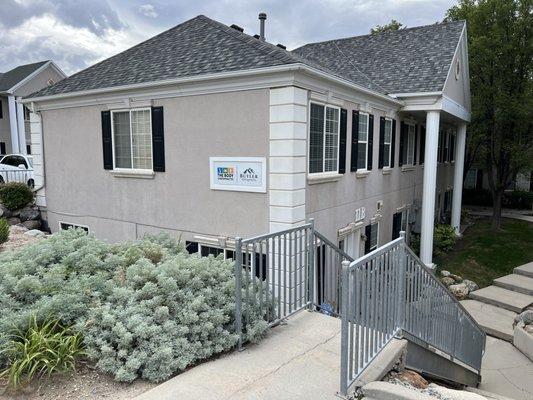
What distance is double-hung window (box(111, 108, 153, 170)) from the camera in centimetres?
919

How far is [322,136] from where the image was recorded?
825cm

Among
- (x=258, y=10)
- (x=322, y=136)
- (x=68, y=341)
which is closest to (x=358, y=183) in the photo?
(x=322, y=136)

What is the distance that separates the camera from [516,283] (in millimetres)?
11680

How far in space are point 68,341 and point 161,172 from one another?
5650 mm

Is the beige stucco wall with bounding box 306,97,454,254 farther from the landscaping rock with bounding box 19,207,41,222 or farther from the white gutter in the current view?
the landscaping rock with bounding box 19,207,41,222

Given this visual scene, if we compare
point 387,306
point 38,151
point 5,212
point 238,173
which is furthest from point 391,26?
point 387,306

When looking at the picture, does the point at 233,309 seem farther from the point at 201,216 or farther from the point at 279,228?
the point at 201,216

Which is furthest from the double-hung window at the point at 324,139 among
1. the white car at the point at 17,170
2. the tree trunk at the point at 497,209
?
the white car at the point at 17,170

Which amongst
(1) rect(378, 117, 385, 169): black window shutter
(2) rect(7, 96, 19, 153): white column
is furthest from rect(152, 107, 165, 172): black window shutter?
(2) rect(7, 96, 19, 153): white column

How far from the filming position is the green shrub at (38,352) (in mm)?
3410

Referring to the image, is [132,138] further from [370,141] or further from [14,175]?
[14,175]

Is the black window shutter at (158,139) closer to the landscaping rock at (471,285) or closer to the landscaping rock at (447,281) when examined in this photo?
the landscaping rock at (447,281)

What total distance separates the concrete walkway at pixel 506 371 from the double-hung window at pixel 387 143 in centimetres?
538

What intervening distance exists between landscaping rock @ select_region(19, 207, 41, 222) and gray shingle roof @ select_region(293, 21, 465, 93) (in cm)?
954
